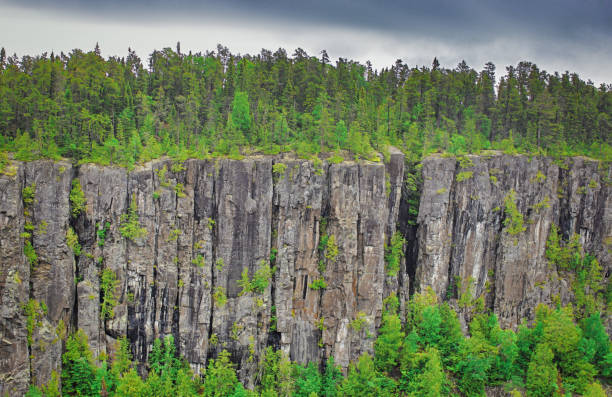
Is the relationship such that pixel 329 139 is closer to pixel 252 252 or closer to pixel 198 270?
pixel 252 252

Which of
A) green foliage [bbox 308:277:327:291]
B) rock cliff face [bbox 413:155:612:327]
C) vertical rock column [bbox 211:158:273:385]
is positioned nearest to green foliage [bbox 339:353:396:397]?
green foliage [bbox 308:277:327:291]

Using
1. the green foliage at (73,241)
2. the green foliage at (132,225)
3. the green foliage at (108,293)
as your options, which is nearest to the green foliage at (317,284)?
the green foliage at (132,225)

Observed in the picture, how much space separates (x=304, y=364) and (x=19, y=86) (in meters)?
38.2

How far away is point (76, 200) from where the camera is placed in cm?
3600

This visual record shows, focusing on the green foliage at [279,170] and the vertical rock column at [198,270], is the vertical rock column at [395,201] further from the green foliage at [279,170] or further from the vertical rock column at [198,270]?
the vertical rock column at [198,270]

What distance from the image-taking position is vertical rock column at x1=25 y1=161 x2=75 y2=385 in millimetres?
33312

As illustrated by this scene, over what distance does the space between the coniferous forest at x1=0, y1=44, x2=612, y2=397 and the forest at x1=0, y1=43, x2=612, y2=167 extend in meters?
0.19

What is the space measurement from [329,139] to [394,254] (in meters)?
13.5

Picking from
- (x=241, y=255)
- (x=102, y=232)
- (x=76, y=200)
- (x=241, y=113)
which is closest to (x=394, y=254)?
(x=241, y=255)

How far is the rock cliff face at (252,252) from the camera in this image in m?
34.2

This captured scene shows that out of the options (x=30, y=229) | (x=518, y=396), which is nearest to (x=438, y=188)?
(x=518, y=396)

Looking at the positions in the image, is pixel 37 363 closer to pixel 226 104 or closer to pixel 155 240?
pixel 155 240

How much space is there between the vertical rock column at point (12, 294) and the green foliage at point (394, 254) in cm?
3128

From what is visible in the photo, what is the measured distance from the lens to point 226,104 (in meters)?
52.1
